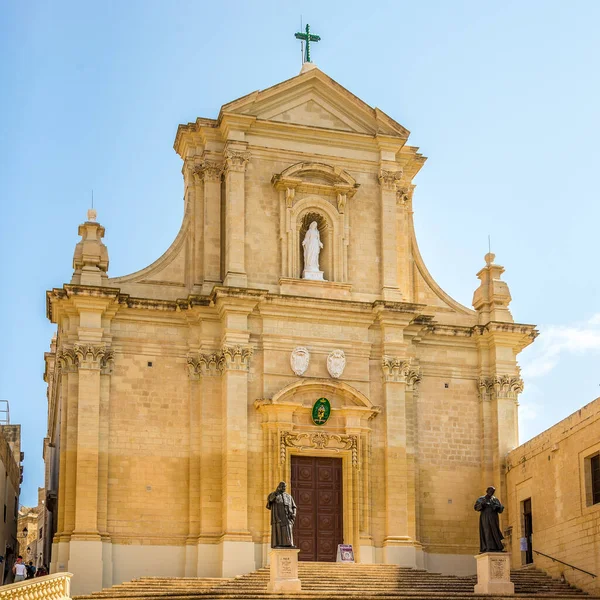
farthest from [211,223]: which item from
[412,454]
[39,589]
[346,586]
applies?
[39,589]

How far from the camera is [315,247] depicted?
1259 inches

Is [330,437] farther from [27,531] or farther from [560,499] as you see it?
[27,531]

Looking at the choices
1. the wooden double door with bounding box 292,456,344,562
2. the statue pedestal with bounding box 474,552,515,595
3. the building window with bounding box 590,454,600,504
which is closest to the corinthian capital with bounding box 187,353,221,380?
the wooden double door with bounding box 292,456,344,562

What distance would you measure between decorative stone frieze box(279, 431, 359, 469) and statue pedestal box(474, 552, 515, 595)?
528 centimetres

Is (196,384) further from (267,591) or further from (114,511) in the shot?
(267,591)

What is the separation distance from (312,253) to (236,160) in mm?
3164

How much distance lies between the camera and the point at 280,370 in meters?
30.5

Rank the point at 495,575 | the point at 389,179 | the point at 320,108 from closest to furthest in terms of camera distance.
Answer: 1. the point at 495,575
2. the point at 389,179
3. the point at 320,108

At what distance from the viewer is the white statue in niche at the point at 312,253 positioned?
31672 millimetres

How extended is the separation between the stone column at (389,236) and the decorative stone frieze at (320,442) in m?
3.96

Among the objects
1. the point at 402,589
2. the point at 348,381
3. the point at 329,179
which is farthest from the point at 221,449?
the point at 329,179

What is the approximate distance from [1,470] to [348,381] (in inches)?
435

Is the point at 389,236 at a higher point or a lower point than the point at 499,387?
higher

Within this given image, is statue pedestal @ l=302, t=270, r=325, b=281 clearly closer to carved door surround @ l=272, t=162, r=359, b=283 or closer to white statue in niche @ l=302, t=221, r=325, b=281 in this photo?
white statue in niche @ l=302, t=221, r=325, b=281
